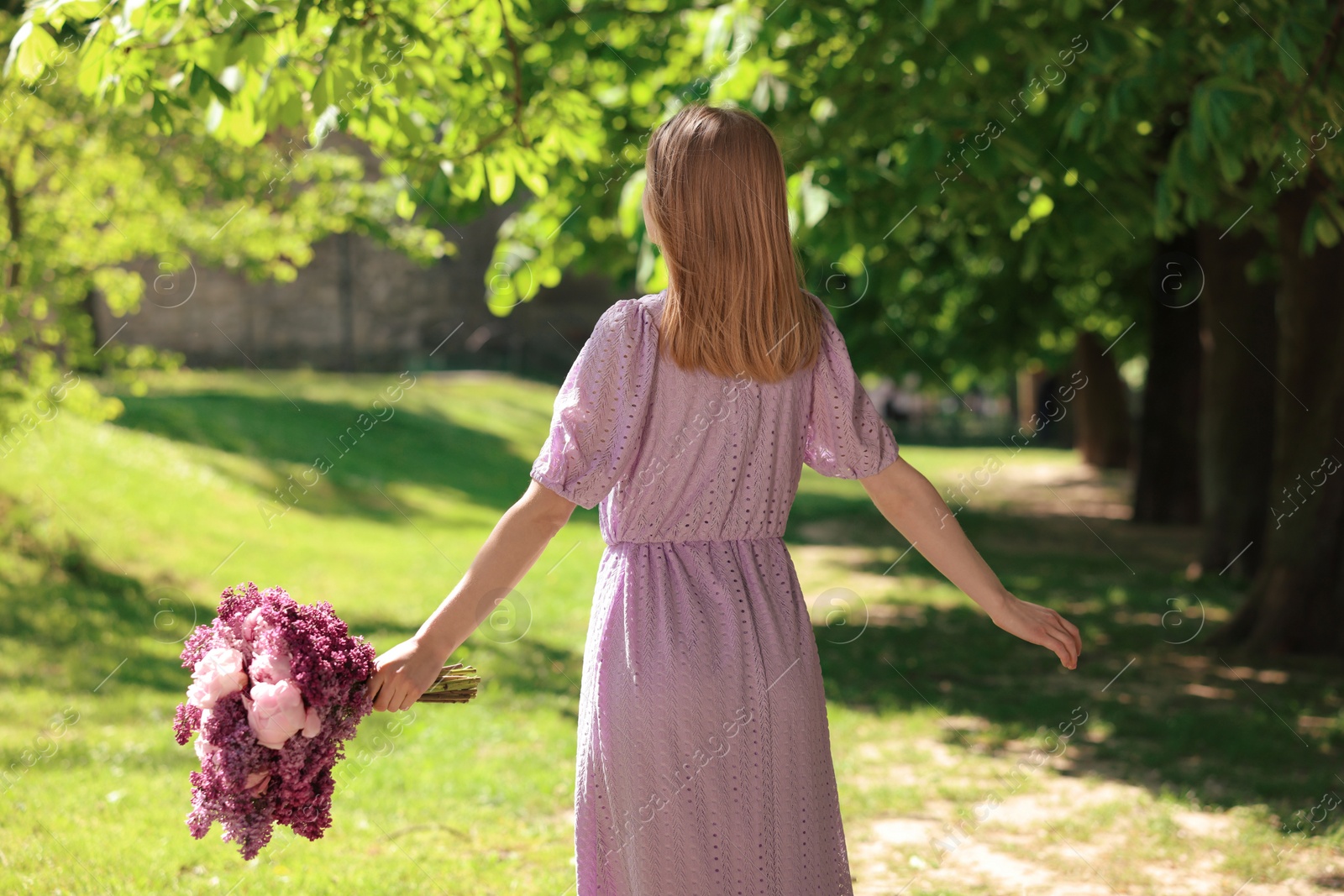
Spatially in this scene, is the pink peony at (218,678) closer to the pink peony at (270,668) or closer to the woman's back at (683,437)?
the pink peony at (270,668)

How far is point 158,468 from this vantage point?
47.5 feet

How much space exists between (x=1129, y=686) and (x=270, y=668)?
708 cm

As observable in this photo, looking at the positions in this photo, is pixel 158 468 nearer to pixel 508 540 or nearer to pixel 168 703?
pixel 168 703

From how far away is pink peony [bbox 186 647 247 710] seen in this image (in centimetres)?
226

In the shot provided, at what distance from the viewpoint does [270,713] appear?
2.22 metres

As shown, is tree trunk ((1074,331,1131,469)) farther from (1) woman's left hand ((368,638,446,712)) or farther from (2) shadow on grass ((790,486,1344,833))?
(1) woman's left hand ((368,638,446,712))

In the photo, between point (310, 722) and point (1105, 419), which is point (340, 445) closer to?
point (1105, 419)

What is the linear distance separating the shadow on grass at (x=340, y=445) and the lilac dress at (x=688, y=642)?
13173mm

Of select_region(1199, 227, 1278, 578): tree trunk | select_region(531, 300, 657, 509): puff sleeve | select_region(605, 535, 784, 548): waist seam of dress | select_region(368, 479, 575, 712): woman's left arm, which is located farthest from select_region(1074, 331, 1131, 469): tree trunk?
select_region(368, 479, 575, 712): woman's left arm

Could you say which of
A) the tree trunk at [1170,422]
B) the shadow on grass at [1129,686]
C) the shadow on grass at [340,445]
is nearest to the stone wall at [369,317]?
the shadow on grass at [340,445]

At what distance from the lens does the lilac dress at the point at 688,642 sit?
2398 millimetres

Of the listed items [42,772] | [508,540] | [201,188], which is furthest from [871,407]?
[201,188]

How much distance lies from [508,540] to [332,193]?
9601mm

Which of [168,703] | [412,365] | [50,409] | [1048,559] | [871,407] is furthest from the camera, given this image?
[412,365]
